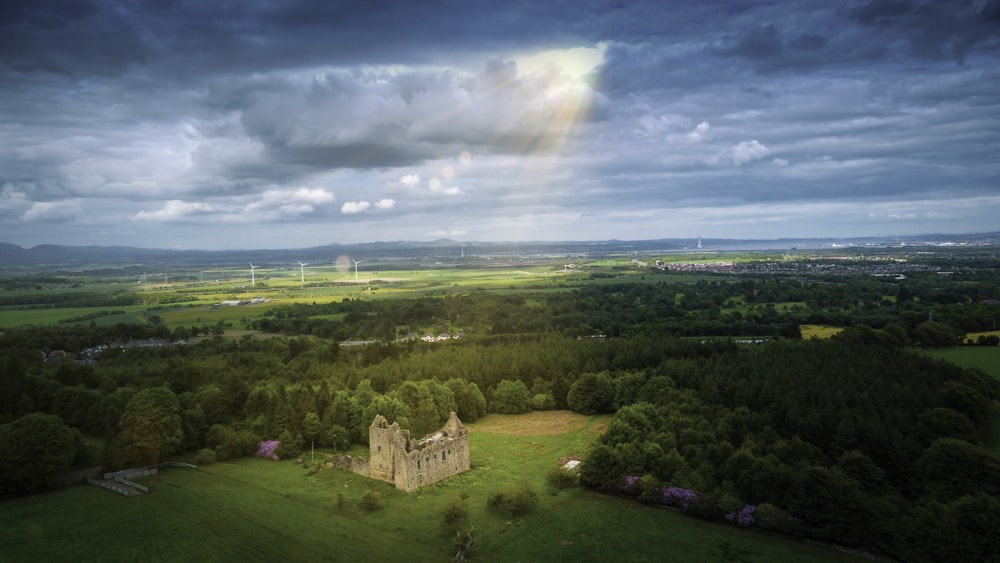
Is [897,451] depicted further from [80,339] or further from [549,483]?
[80,339]

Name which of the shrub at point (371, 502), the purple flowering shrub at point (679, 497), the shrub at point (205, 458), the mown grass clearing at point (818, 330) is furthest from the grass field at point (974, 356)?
the shrub at point (205, 458)

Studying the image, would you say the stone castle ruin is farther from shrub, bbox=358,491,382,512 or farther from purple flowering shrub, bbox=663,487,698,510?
purple flowering shrub, bbox=663,487,698,510

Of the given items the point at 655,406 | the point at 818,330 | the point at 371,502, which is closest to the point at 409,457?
the point at 371,502

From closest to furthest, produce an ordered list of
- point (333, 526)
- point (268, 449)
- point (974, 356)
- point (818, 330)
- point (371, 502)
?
1. point (333, 526)
2. point (371, 502)
3. point (268, 449)
4. point (974, 356)
5. point (818, 330)

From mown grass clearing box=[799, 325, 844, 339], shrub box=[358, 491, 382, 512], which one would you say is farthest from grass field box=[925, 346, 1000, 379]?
shrub box=[358, 491, 382, 512]

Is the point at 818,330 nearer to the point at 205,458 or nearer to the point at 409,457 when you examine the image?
the point at 409,457

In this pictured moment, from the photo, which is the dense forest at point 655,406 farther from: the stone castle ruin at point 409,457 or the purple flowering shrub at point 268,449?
the stone castle ruin at point 409,457

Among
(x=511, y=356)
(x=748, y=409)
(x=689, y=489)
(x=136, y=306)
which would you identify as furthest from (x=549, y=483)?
(x=136, y=306)
